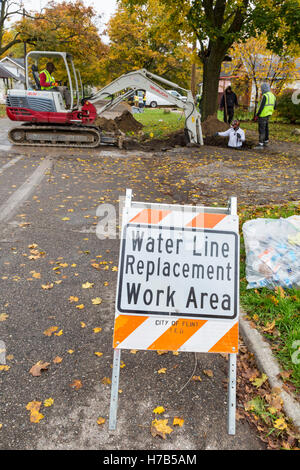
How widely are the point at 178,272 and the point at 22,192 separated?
609 cm

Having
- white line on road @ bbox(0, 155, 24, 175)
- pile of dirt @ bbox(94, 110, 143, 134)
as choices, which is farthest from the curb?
pile of dirt @ bbox(94, 110, 143, 134)

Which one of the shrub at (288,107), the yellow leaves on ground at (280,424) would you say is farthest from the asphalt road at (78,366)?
the shrub at (288,107)

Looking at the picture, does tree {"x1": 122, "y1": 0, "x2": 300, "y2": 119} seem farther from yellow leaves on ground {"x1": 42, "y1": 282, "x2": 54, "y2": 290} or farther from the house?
the house

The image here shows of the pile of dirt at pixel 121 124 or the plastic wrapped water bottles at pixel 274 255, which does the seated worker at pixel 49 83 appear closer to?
the pile of dirt at pixel 121 124

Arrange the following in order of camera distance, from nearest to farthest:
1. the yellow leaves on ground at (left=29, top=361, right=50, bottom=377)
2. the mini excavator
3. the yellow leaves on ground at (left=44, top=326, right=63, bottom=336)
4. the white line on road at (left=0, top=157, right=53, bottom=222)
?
the yellow leaves on ground at (left=29, top=361, right=50, bottom=377) → the yellow leaves on ground at (left=44, top=326, right=63, bottom=336) → the white line on road at (left=0, top=157, right=53, bottom=222) → the mini excavator

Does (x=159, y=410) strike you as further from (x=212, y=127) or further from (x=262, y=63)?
(x=262, y=63)

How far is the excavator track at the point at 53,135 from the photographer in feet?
43.4

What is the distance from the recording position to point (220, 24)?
16438mm

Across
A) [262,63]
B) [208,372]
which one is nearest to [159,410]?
[208,372]

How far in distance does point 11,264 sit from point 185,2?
15054 millimetres

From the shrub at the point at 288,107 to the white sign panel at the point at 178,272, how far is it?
85.4ft

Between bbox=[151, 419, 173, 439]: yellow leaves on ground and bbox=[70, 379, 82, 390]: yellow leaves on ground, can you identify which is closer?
bbox=[151, 419, 173, 439]: yellow leaves on ground

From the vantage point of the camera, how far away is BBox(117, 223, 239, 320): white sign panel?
2.63m

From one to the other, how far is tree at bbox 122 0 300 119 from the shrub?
405 inches
